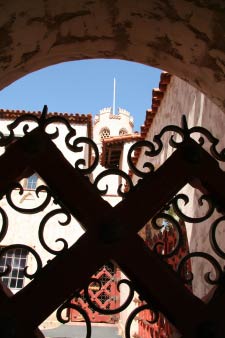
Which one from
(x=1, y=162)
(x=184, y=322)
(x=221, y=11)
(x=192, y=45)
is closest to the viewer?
(x=184, y=322)

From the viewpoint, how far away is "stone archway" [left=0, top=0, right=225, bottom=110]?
1326mm

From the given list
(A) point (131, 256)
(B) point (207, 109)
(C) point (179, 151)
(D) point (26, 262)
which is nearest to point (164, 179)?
(C) point (179, 151)

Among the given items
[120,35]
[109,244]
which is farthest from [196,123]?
[109,244]

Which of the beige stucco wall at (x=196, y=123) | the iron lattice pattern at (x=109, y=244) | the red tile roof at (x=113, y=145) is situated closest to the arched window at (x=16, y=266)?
the red tile roof at (x=113, y=145)

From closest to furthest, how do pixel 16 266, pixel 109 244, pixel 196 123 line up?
pixel 109 244
pixel 196 123
pixel 16 266

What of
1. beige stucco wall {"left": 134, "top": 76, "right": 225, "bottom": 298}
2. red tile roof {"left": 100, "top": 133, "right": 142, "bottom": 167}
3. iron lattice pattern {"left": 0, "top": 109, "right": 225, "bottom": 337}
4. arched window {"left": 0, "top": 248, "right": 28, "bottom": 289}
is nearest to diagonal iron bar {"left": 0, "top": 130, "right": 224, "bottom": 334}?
iron lattice pattern {"left": 0, "top": 109, "right": 225, "bottom": 337}

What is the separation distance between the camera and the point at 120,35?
1.52m

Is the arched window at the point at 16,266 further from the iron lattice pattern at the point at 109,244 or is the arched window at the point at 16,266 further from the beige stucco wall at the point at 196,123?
the iron lattice pattern at the point at 109,244

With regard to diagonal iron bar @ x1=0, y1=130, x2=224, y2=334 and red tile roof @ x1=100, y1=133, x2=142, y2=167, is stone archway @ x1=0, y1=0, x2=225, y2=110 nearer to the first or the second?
diagonal iron bar @ x1=0, y1=130, x2=224, y2=334

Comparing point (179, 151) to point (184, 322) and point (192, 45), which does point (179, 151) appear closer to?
point (184, 322)

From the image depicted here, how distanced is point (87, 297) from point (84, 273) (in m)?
0.10

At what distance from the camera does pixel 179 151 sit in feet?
3.45

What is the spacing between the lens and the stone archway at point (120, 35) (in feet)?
4.35

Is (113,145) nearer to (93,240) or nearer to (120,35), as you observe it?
(120,35)
